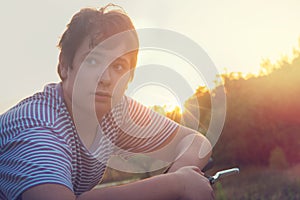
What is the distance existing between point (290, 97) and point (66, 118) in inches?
716

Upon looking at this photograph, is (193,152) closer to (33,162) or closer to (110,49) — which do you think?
(110,49)

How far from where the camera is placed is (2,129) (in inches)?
71.6

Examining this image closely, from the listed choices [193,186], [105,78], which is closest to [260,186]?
[105,78]

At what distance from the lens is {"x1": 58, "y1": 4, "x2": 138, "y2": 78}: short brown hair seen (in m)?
2.16

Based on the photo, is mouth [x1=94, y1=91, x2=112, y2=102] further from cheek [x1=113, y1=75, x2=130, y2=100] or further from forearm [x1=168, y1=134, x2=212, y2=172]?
forearm [x1=168, y1=134, x2=212, y2=172]

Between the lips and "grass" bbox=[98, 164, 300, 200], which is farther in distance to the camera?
"grass" bbox=[98, 164, 300, 200]

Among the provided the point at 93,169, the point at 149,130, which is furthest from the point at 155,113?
the point at 93,169

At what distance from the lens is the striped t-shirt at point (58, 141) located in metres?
1.65

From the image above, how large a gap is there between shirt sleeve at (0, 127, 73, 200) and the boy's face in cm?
28

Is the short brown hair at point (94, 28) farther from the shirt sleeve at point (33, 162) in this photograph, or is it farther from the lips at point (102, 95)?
the shirt sleeve at point (33, 162)

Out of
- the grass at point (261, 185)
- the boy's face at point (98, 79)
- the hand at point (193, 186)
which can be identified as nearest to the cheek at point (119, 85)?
the boy's face at point (98, 79)

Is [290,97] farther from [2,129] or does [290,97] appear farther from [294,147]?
[2,129]

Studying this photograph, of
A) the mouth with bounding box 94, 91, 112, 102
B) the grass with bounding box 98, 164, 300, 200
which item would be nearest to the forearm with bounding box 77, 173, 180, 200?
the mouth with bounding box 94, 91, 112, 102

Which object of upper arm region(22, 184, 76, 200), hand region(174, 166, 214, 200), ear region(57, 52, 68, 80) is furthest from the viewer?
ear region(57, 52, 68, 80)
